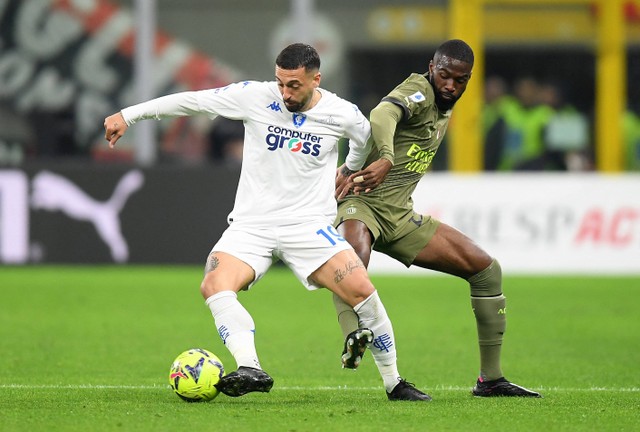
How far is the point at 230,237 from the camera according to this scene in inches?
289

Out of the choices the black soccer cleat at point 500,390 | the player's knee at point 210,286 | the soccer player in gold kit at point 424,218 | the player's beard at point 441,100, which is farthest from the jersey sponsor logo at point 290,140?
the black soccer cleat at point 500,390

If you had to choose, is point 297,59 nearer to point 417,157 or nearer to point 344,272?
point 344,272

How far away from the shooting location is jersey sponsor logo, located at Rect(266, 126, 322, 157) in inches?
287

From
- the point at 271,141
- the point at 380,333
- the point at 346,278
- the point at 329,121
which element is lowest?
the point at 380,333

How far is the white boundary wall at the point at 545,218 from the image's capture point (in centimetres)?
1711

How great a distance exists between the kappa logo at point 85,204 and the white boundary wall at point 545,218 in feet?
11.0

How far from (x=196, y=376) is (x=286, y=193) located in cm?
113

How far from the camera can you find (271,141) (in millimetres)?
7281

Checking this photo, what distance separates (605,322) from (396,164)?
16.7 feet

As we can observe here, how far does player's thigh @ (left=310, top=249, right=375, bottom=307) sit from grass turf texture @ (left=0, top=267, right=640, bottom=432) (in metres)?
0.61

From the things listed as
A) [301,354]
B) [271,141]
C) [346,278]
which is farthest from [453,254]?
[301,354]

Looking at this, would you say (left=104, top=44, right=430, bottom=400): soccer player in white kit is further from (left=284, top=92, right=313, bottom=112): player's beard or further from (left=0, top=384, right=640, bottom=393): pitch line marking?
(left=0, top=384, right=640, bottom=393): pitch line marking

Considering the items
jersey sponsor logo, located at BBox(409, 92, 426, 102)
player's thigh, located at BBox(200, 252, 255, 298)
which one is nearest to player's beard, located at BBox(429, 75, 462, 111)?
jersey sponsor logo, located at BBox(409, 92, 426, 102)

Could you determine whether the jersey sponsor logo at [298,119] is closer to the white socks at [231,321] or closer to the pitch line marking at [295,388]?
the white socks at [231,321]
